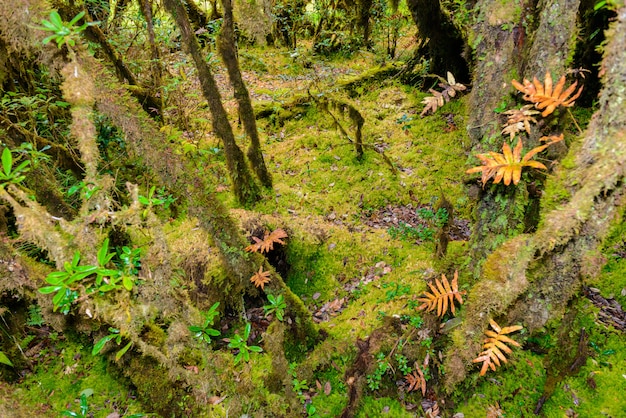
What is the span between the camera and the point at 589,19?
5.81m

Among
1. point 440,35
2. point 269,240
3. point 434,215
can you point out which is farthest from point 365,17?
point 269,240

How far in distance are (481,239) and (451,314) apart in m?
0.85

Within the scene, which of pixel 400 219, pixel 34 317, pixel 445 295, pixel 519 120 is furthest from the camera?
pixel 400 219

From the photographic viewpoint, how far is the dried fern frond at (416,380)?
3072mm

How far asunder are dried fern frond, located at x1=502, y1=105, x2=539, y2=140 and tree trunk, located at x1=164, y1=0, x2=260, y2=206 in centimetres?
314

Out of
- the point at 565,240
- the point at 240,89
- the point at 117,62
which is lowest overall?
the point at 565,240

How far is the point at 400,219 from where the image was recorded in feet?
19.6

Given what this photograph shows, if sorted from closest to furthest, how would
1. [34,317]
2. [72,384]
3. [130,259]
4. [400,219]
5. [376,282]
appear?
[130,259] < [72,384] < [34,317] < [376,282] < [400,219]

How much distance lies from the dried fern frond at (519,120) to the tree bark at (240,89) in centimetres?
359

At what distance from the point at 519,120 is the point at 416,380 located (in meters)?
2.41

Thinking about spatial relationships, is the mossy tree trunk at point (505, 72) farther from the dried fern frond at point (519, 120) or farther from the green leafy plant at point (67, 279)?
the green leafy plant at point (67, 279)

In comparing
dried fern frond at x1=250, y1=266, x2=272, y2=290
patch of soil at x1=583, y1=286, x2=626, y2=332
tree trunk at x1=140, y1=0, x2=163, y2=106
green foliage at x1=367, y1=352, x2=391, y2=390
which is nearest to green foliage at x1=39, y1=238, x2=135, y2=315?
dried fern frond at x1=250, y1=266, x2=272, y2=290

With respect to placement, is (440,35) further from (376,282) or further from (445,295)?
(445,295)

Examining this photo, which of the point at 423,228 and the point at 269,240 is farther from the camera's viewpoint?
the point at 423,228
